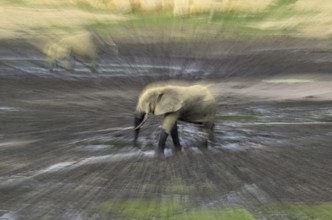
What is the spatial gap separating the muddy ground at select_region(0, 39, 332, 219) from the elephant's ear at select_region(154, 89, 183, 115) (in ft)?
1.44

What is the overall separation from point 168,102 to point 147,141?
0.61 m

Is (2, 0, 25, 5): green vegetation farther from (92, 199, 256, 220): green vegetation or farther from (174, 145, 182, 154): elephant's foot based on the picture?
(92, 199, 256, 220): green vegetation

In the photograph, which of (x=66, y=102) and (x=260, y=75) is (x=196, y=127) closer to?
(x=66, y=102)

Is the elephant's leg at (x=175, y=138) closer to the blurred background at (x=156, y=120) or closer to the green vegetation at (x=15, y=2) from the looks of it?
the blurred background at (x=156, y=120)

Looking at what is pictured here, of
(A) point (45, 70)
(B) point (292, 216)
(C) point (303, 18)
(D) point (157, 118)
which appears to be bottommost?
(B) point (292, 216)

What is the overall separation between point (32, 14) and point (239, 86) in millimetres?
9186

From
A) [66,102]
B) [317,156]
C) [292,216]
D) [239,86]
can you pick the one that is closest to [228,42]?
[239,86]

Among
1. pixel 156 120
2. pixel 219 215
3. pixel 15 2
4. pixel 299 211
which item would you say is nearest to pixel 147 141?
pixel 156 120

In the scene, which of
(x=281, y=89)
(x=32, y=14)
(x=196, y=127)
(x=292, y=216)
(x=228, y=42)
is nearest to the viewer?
(x=292, y=216)

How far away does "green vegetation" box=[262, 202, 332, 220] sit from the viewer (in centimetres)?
494

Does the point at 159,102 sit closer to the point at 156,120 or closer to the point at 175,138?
the point at 175,138

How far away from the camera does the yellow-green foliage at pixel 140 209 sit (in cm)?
492

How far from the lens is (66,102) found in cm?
957

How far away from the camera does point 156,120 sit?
8.59 m
